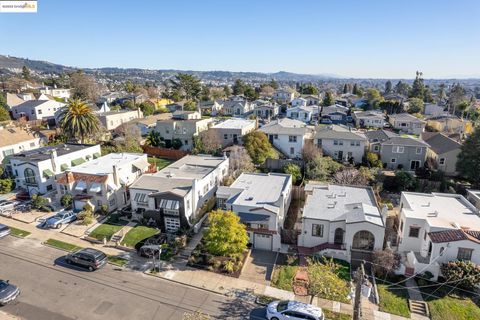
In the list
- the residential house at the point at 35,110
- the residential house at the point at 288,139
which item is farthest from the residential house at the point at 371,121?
the residential house at the point at 35,110

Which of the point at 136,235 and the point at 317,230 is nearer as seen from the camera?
the point at 317,230

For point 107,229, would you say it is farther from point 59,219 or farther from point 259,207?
point 259,207

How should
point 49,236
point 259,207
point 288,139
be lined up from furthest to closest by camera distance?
point 288,139, point 49,236, point 259,207

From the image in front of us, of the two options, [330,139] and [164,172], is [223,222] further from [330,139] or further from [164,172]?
[330,139]

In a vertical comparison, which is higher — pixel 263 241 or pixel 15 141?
pixel 15 141

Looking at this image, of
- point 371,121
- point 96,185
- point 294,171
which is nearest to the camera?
point 96,185

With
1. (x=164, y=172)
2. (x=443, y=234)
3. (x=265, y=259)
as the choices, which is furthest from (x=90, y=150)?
(x=443, y=234)

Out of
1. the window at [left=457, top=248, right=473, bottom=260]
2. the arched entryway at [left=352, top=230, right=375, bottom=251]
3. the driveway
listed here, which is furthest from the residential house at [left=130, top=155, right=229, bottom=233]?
the window at [left=457, top=248, right=473, bottom=260]

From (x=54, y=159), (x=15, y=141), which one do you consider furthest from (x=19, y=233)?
(x=15, y=141)
